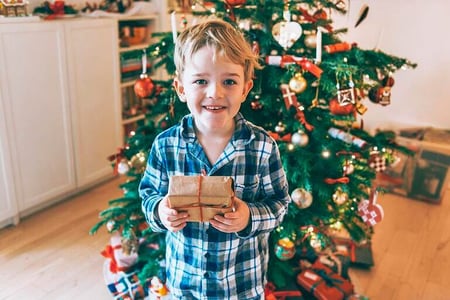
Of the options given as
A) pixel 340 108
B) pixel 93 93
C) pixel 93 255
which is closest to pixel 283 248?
pixel 340 108

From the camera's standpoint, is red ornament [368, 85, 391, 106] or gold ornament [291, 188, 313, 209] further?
red ornament [368, 85, 391, 106]

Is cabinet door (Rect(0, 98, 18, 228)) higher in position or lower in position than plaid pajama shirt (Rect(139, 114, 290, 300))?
lower

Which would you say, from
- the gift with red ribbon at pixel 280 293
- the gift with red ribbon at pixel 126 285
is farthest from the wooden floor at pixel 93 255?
the gift with red ribbon at pixel 280 293

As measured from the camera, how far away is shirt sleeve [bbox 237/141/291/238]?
38.5 inches

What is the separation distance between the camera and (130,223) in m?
1.67

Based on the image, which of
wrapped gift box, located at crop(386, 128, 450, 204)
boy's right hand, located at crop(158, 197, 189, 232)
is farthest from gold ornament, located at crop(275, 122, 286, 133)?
wrapped gift box, located at crop(386, 128, 450, 204)

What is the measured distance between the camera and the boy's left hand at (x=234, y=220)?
89 centimetres

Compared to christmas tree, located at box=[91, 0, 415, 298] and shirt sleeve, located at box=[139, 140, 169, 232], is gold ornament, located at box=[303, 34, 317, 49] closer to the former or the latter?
christmas tree, located at box=[91, 0, 415, 298]

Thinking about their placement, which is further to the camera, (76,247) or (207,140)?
(76,247)

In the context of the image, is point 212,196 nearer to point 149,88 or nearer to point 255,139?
point 255,139

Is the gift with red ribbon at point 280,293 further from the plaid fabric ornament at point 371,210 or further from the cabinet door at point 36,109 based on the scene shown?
the cabinet door at point 36,109

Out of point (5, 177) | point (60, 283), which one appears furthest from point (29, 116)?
point (60, 283)

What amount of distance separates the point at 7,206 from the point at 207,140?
169 cm

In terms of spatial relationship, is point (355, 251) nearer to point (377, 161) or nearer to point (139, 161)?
point (377, 161)
